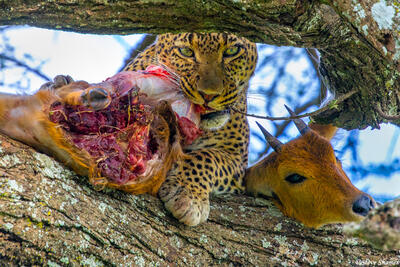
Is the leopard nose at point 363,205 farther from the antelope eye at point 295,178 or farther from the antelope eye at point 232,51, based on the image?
the antelope eye at point 232,51

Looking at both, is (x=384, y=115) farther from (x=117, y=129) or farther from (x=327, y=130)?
(x=117, y=129)

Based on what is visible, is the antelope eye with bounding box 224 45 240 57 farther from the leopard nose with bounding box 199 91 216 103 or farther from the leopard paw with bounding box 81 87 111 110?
the leopard paw with bounding box 81 87 111 110

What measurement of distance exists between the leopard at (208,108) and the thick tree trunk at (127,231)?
8.5 inches

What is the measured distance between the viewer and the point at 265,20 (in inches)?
124

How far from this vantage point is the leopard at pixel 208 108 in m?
3.70

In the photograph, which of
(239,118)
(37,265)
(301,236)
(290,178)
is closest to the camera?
Result: (37,265)

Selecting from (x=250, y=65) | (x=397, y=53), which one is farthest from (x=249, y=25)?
(x=250, y=65)

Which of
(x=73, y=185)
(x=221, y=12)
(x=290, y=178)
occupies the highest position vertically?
(x=221, y=12)

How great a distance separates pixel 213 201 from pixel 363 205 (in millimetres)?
1314

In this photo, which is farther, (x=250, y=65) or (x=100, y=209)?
(x=250, y=65)

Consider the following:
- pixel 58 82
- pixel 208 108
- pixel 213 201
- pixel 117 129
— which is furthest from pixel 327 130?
pixel 58 82

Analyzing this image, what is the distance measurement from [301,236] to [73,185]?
6.79 ft

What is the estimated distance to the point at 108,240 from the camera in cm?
269

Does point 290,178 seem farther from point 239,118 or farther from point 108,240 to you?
point 108,240
